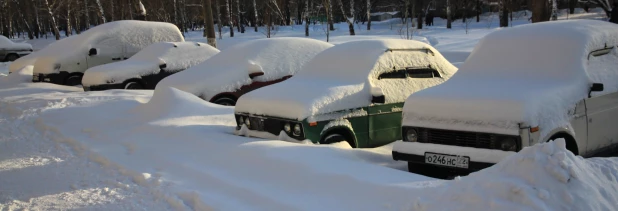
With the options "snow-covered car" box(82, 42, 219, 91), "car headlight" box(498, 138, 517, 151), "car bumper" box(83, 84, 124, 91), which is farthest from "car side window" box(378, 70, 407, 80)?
"car bumper" box(83, 84, 124, 91)

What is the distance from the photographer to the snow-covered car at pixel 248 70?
9.56 metres

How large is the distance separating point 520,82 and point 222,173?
3244 mm

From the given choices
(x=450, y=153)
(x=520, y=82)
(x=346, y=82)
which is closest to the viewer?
(x=450, y=153)

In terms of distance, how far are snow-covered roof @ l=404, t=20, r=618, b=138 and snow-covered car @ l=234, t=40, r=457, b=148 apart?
3.18 feet

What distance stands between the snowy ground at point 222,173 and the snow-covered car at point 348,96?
284 mm

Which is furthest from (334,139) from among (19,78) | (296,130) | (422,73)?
(19,78)

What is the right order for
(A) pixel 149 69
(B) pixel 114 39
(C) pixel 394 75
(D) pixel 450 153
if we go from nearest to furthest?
(D) pixel 450 153 < (C) pixel 394 75 < (A) pixel 149 69 < (B) pixel 114 39

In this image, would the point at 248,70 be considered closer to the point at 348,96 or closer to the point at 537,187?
the point at 348,96

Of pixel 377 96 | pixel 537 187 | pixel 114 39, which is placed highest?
pixel 114 39

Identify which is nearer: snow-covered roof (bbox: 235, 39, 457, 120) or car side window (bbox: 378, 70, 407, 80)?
snow-covered roof (bbox: 235, 39, 457, 120)

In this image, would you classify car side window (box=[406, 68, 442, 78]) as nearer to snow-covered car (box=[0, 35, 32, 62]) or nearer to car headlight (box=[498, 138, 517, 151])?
car headlight (box=[498, 138, 517, 151])

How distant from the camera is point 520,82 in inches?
222

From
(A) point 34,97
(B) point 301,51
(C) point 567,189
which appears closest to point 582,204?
(C) point 567,189

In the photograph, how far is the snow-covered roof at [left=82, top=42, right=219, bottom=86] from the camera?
1293 centimetres
